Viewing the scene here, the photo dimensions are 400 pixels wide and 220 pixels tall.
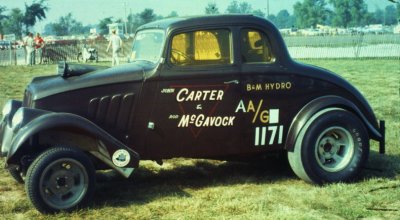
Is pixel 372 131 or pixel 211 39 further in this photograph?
pixel 372 131

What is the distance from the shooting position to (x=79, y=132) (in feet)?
16.0

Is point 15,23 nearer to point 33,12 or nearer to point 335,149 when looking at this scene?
point 33,12

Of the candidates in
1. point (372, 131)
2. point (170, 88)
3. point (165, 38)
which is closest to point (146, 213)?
point (170, 88)

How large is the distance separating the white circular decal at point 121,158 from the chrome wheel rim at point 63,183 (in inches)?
13.2

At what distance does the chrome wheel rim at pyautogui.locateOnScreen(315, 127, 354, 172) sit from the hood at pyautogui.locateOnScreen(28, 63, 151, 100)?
2150mm

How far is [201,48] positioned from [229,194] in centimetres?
158

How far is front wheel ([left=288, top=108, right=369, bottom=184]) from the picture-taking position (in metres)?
5.48

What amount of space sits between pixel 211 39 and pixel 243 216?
1.94m

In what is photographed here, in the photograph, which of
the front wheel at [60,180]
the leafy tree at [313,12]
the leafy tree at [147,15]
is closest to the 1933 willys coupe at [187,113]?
the front wheel at [60,180]

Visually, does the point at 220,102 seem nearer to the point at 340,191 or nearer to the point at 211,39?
the point at 211,39

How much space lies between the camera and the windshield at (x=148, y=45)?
214 inches

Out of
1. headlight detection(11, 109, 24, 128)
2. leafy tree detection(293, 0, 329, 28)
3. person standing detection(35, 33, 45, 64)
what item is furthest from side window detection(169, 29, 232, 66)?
leafy tree detection(293, 0, 329, 28)

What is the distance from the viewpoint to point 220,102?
5297mm

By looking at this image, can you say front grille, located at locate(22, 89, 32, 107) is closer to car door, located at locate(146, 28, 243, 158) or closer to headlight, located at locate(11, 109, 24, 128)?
headlight, located at locate(11, 109, 24, 128)
